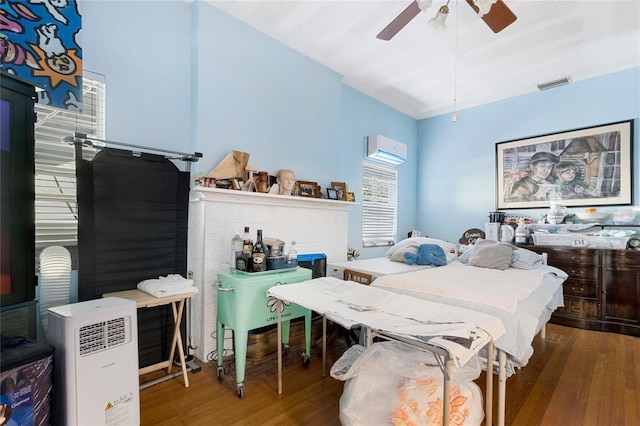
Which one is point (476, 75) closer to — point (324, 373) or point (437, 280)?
point (437, 280)

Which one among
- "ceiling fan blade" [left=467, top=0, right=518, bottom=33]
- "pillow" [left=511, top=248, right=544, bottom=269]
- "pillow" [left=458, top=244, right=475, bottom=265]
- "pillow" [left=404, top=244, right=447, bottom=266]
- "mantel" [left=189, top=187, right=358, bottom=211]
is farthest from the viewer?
"pillow" [left=458, top=244, right=475, bottom=265]

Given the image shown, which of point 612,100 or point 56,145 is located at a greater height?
point 612,100

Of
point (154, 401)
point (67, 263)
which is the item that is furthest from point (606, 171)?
point (67, 263)

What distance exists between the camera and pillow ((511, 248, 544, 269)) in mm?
2783

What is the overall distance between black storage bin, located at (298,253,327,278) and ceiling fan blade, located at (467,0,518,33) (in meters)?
2.20

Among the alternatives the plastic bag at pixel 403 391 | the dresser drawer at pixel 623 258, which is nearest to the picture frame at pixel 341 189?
the plastic bag at pixel 403 391

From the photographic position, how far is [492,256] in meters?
2.86

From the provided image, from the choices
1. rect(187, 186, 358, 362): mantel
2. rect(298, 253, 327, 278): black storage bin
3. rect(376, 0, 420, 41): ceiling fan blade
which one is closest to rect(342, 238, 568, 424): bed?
rect(298, 253, 327, 278): black storage bin

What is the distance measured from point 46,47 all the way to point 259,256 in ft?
5.93

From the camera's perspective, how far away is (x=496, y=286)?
2111 mm

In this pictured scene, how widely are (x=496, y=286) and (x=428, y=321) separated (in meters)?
1.06

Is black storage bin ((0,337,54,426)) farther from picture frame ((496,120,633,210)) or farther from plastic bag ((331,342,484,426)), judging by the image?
picture frame ((496,120,633,210))

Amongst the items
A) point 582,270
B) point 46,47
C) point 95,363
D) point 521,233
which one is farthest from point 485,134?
point 95,363

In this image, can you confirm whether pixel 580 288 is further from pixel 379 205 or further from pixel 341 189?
pixel 341 189
